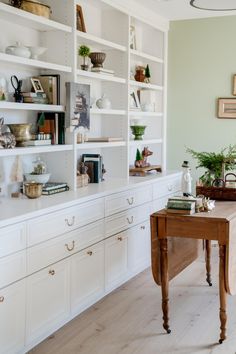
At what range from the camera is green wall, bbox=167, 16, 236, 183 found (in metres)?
5.46

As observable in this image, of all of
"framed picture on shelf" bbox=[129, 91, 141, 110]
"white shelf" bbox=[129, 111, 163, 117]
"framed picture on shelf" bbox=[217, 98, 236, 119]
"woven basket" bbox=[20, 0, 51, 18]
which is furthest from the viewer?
"framed picture on shelf" bbox=[217, 98, 236, 119]

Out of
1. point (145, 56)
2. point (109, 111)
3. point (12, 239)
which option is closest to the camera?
point (12, 239)

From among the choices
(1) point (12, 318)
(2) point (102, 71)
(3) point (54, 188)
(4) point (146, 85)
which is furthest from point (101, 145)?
(1) point (12, 318)

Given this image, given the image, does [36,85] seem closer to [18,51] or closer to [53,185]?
[18,51]

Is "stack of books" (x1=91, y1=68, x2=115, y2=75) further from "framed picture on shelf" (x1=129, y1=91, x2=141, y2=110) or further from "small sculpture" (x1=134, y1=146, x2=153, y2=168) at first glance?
"small sculpture" (x1=134, y1=146, x2=153, y2=168)

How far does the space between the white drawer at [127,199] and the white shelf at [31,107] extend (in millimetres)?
745

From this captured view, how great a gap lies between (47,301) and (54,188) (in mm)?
844

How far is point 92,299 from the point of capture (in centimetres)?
371

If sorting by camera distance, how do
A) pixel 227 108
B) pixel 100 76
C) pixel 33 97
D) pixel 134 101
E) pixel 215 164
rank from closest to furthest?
pixel 33 97, pixel 215 164, pixel 100 76, pixel 134 101, pixel 227 108

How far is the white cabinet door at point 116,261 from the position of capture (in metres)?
3.91

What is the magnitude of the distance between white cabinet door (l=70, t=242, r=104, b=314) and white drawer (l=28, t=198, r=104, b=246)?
0.21 meters

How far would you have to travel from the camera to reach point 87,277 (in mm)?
3613

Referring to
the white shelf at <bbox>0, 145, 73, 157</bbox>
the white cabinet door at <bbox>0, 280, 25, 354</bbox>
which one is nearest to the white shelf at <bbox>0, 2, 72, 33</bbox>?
the white shelf at <bbox>0, 145, 73, 157</bbox>

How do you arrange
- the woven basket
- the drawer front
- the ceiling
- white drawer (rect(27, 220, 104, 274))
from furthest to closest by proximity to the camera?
the ceiling, the woven basket, white drawer (rect(27, 220, 104, 274)), the drawer front
